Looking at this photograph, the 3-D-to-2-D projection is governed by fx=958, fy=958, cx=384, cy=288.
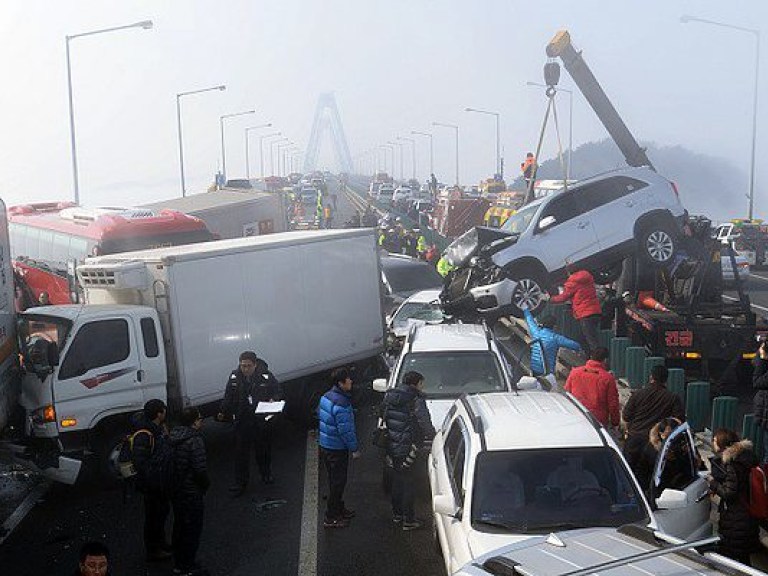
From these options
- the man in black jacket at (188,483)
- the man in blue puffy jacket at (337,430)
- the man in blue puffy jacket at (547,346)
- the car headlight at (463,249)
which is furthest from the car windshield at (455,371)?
the car headlight at (463,249)


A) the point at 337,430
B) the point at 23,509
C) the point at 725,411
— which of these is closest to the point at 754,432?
the point at 725,411

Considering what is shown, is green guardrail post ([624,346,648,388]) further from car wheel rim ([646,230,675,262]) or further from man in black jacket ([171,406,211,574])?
man in black jacket ([171,406,211,574])

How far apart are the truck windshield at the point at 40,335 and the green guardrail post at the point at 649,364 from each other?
7894mm

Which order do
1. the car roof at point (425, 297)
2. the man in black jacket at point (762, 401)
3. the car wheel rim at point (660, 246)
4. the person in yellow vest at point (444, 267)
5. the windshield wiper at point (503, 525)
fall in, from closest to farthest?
the windshield wiper at point (503, 525) → the man in black jacket at point (762, 401) → the car wheel rim at point (660, 246) → the car roof at point (425, 297) → the person in yellow vest at point (444, 267)

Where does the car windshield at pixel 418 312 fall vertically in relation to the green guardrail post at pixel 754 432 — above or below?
above

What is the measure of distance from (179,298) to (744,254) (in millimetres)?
30837

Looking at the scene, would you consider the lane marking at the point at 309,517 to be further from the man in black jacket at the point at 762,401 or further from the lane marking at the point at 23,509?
the man in black jacket at the point at 762,401

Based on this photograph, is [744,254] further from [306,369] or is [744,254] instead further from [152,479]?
[152,479]

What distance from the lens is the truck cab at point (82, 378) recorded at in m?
10.9

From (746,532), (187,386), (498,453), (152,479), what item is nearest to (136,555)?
(152,479)

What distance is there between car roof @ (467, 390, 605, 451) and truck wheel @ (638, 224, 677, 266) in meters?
10.2

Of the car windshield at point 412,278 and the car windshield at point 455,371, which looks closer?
the car windshield at point 455,371

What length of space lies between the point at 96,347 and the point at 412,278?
11489mm

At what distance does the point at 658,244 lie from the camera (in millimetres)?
18156
